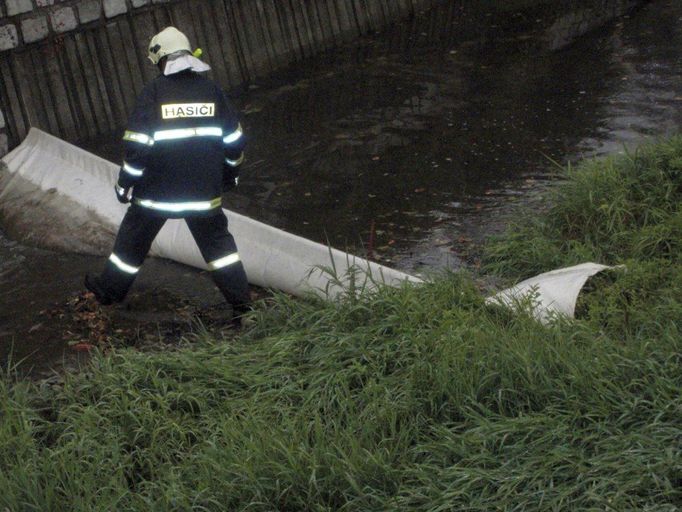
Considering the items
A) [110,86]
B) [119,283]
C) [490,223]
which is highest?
[110,86]

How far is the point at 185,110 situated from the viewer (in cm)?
581

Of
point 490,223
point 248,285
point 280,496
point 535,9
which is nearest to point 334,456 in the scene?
point 280,496

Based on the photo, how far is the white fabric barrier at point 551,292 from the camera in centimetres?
526

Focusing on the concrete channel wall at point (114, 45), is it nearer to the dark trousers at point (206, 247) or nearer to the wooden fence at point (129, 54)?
the wooden fence at point (129, 54)

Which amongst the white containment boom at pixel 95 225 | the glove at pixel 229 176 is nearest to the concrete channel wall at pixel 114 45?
the white containment boom at pixel 95 225

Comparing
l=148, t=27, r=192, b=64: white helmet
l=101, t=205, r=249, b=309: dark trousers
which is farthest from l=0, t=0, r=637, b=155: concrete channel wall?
l=148, t=27, r=192, b=64: white helmet

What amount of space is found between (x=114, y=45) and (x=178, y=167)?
414cm

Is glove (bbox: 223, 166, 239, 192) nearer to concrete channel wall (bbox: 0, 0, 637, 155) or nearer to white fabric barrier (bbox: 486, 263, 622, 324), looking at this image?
white fabric barrier (bbox: 486, 263, 622, 324)

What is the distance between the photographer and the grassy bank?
4.00 metres

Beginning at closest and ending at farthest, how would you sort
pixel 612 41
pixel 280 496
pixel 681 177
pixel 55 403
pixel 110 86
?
1. pixel 280 496
2. pixel 55 403
3. pixel 681 177
4. pixel 110 86
5. pixel 612 41

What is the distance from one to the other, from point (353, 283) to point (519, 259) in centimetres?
143

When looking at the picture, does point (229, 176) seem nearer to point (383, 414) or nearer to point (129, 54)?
point (383, 414)

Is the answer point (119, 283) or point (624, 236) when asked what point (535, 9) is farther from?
point (119, 283)

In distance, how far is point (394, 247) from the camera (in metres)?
7.10
